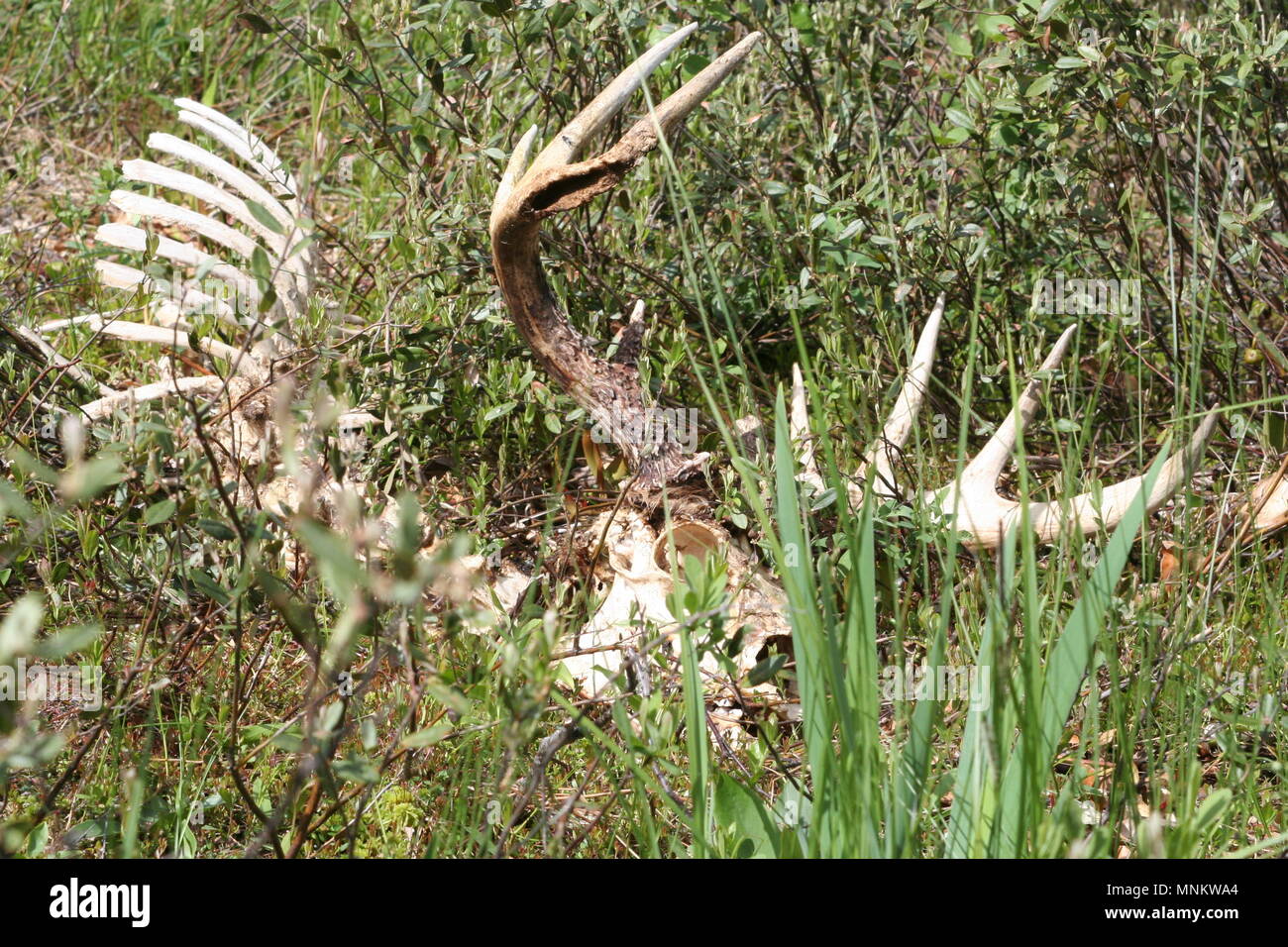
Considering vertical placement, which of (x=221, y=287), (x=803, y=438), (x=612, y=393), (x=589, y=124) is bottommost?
(x=803, y=438)

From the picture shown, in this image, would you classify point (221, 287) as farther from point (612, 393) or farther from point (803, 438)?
point (803, 438)

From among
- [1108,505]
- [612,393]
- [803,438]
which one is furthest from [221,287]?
[1108,505]

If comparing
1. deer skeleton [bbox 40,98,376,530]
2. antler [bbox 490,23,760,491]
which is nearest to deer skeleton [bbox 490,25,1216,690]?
antler [bbox 490,23,760,491]

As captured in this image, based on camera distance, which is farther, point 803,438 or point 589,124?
point 803,438

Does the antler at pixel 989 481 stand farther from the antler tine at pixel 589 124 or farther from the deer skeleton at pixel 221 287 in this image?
the deer skeleton at pixel 221 287

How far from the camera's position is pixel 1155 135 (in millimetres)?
3543

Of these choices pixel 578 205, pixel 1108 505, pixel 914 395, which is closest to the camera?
pixel 578 205

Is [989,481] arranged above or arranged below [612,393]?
below

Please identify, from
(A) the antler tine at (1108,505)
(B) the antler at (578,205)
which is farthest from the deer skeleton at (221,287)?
(A) the antler tine at (1108,505)

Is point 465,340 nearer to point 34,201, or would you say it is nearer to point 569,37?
point 569,37

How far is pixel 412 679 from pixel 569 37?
8.07 feet

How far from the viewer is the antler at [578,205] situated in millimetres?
2699

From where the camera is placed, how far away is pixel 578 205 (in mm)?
2775

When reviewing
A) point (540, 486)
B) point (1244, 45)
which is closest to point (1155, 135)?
point (1244, 45)
